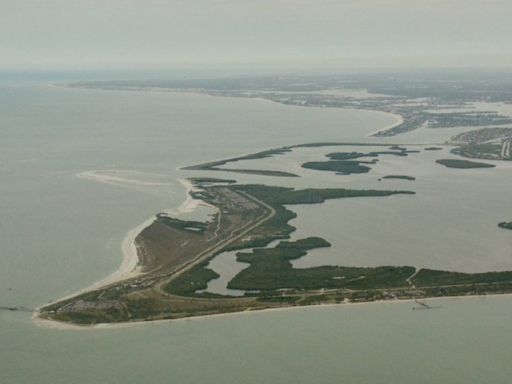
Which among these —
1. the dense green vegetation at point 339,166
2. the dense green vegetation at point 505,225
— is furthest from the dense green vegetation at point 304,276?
the dense green vegetation at point 339,166

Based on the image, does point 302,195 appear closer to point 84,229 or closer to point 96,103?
point 84,229

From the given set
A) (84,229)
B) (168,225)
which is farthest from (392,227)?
(84,229)

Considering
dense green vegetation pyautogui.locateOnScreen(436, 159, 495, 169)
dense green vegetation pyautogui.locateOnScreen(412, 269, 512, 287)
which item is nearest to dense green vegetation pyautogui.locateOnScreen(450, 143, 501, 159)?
dense green vegetation pyautogui.locateOnScreen(436, 159, 495, 169)

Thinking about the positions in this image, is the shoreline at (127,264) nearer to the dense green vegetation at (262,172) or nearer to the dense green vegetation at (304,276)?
the dense green vegetation at (304,276)

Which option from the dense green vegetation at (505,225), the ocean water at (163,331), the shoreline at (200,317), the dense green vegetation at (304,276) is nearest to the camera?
the ocean water at (163,331)

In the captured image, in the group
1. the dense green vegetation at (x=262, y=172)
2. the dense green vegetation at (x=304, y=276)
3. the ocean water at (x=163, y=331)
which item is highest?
the dense green vegetation at (x=262, y=172)

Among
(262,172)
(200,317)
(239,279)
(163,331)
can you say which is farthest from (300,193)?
(163,331)
